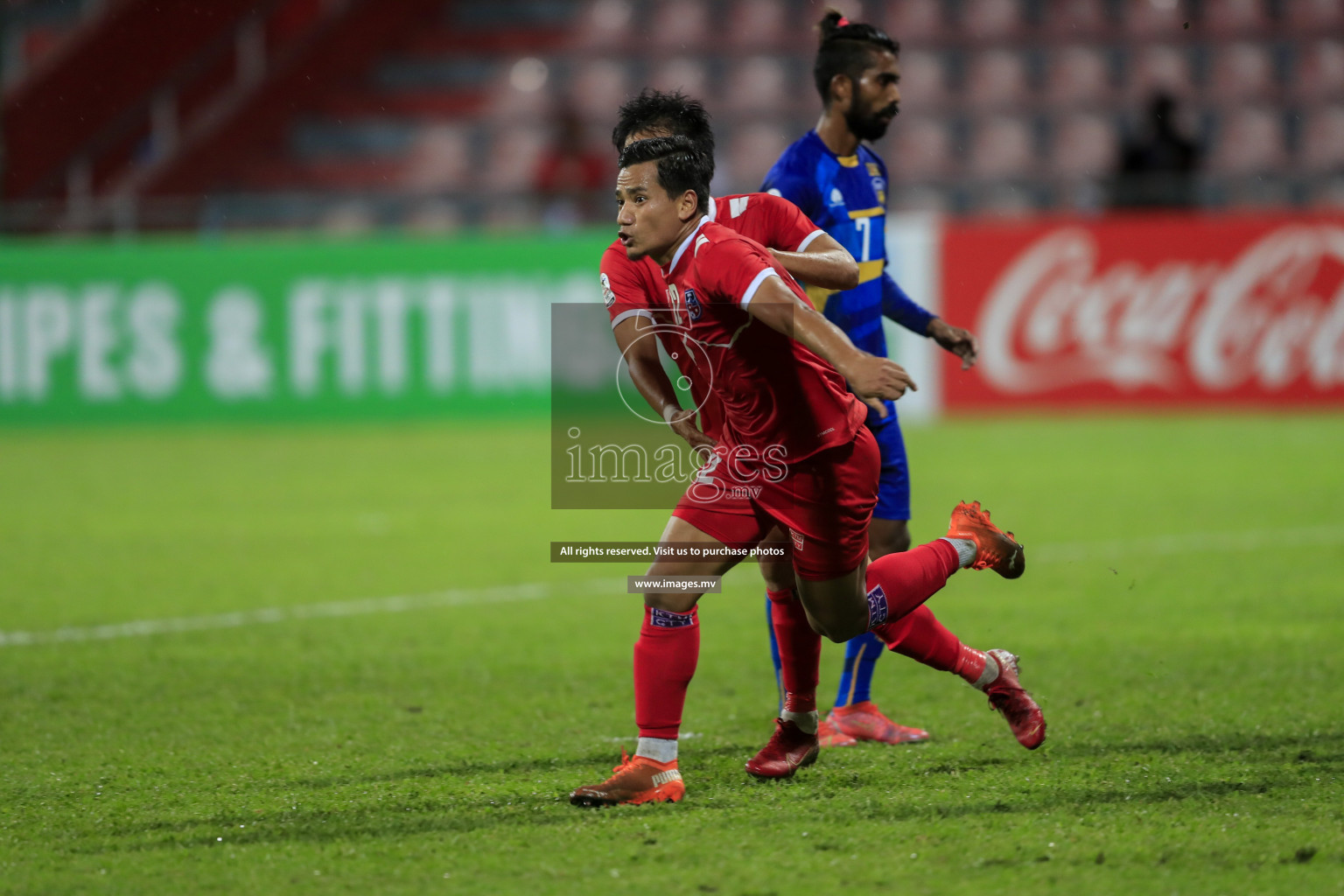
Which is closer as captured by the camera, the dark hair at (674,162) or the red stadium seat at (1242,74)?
the dark hair at (674,162)

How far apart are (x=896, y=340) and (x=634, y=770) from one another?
411 inches

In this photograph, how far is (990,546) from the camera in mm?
4543

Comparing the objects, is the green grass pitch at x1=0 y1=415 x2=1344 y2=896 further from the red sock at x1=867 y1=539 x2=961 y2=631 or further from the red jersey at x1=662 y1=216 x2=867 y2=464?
the red jersey at x1=662 y1=216 x2=867 y2=464

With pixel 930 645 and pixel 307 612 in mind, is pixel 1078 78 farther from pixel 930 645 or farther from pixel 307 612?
pixel 930 645

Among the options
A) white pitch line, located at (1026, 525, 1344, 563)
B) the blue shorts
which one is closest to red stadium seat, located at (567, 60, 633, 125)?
white pitch line, located at (1026, 525, 1344, 563)

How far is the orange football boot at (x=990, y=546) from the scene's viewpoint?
4543 millimetres

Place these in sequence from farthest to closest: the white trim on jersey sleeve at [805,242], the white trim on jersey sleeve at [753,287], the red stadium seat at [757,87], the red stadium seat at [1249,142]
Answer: the red stadium seat at [757,87], the red stadium seat at [1249,142], the white trim on jersey sleeve at [805,242], the white trim on jersey sleeve at [753,287]

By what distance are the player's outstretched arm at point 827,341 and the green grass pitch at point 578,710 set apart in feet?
3.49

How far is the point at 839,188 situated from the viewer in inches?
196

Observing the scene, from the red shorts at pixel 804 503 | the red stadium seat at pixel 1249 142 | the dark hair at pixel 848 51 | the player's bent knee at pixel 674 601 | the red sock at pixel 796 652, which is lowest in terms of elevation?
the red sock at pixel 796 652

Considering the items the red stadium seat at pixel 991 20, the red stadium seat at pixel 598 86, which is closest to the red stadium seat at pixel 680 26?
the red stadium seat at pixel 598 86

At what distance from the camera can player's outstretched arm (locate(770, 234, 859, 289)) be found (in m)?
4.11

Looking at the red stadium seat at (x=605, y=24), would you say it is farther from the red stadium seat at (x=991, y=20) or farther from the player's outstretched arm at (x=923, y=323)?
the player's outstretched arm at (x=923, y=323)

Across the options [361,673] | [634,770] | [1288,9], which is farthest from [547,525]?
[1288,9]
